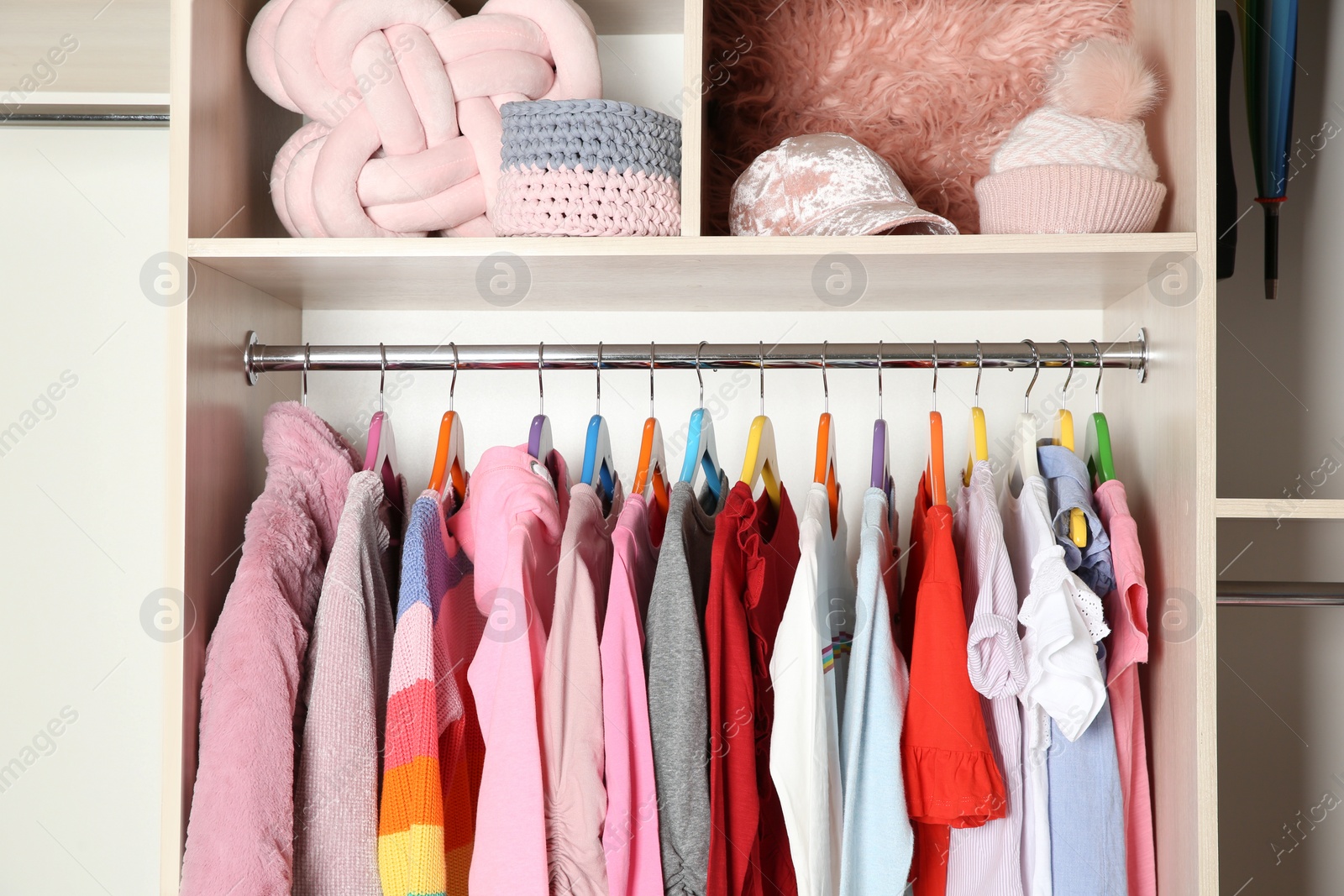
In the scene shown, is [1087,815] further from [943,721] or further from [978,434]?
[978,434]

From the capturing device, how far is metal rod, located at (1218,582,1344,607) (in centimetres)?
114

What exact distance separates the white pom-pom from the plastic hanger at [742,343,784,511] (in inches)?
18.3

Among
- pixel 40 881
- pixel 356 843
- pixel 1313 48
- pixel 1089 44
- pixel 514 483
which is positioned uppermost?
pixel 1313 48

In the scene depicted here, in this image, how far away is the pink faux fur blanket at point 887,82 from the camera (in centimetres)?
140

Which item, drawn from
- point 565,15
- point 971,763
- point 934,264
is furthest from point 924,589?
point 565,15

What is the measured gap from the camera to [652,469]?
123 cm

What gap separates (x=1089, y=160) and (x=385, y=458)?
0.91m

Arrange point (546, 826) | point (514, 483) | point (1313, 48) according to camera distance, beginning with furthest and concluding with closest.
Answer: point (1313, 48) → point (514, 483) → point (546, 826)

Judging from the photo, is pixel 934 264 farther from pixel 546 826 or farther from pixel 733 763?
pixel 546 826

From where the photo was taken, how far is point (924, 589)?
1.06m

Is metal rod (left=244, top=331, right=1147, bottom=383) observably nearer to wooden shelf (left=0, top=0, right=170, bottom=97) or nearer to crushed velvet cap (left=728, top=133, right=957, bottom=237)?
crushed velvet cap (left=728, top=133, right=957, bottom=237)

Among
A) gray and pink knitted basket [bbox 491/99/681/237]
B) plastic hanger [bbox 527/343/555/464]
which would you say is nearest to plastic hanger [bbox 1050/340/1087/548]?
gray and pink knitted basket [bbox 491/99/681/237]

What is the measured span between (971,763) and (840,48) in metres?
1.00

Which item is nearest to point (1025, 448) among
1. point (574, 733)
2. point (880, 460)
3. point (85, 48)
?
point (880, 460)
